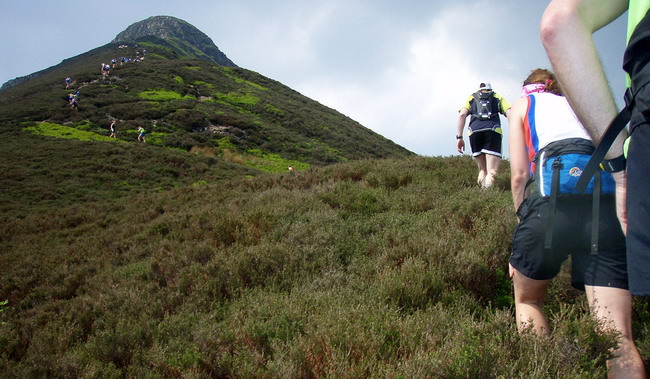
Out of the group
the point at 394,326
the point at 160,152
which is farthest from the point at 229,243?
the point at 160,152

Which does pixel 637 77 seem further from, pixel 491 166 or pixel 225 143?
pixel 225 143

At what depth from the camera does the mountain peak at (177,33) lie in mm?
119000

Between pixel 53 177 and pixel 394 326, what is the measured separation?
17.9 m

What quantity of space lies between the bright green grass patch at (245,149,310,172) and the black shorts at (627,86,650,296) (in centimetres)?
2202

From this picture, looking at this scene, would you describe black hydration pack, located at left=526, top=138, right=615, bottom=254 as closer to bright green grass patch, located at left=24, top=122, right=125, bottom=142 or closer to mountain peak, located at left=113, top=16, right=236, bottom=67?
bright green grass patch, located at left=24, top=122, right=125, bottom=142

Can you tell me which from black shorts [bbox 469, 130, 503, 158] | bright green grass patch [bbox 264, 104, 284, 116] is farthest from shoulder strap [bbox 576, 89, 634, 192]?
bright green grass patch [bbox 264, 104, 284, 116]

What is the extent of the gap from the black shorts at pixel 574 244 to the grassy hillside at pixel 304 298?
0.25 metres

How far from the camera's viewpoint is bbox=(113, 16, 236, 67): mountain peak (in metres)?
119

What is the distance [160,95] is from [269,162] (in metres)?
14.4

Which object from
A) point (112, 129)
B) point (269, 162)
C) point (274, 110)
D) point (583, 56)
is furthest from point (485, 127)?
point (274, 110)

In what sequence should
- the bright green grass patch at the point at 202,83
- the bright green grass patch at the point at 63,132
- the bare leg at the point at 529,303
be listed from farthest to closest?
1. the bright green grass patch at the point at 202,83
2. the bright green grass patch at the point at 63,132
3. the bare leg at the point at 529,303

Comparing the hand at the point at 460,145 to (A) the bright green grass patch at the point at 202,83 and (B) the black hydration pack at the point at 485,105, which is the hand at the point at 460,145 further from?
(A) the bright green grass patch at the point at 202,83

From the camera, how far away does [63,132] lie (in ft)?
75.0

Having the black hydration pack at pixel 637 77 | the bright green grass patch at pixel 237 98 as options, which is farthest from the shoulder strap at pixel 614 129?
the bright green grass patch at pixel 237 98
